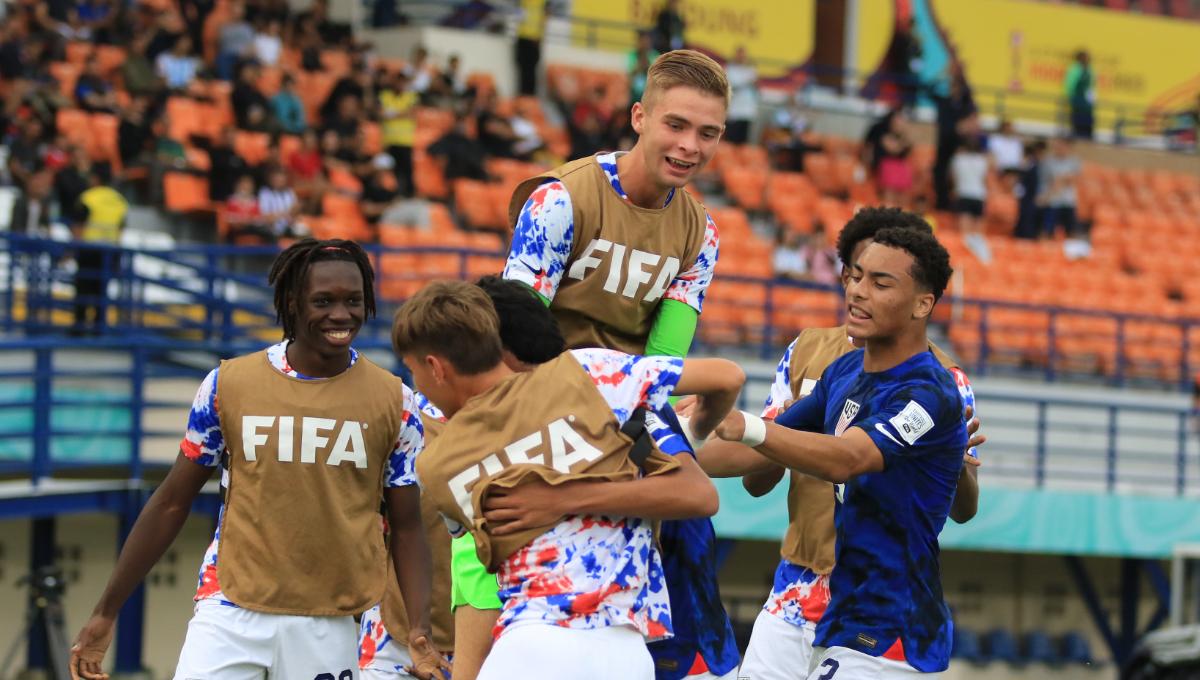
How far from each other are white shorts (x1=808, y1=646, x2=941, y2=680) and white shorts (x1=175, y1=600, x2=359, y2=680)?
1404 mm

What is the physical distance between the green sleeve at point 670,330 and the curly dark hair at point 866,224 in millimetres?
966

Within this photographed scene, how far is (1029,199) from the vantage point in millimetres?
23453

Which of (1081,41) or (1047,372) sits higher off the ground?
(1081,41)

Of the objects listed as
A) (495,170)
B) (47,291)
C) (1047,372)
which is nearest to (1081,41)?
(1047,372)

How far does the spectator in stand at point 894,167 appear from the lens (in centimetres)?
2256

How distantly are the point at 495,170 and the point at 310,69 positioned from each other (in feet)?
7.74

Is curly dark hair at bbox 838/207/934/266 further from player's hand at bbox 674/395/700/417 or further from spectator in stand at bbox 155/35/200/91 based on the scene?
spectator in stand at bbox 155/35/200/91

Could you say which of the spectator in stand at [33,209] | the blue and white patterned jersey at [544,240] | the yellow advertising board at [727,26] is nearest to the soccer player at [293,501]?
the blue and white patterned jersey at [544,240]

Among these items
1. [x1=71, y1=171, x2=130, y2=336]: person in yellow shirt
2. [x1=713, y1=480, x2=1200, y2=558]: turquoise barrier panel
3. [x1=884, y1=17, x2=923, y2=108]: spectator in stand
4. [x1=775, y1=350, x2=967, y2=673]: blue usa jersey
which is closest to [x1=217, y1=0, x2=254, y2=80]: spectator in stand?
[x1=71, y1=171, x2=130, y2=336]: person in yellow shirt

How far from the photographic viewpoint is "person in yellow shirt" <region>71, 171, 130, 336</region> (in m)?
13.5

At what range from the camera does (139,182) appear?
16484mm

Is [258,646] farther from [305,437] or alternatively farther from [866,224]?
[866,224]

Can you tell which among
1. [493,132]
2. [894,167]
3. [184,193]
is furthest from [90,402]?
[894,167]

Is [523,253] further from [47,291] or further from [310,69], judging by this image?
[310,69]
